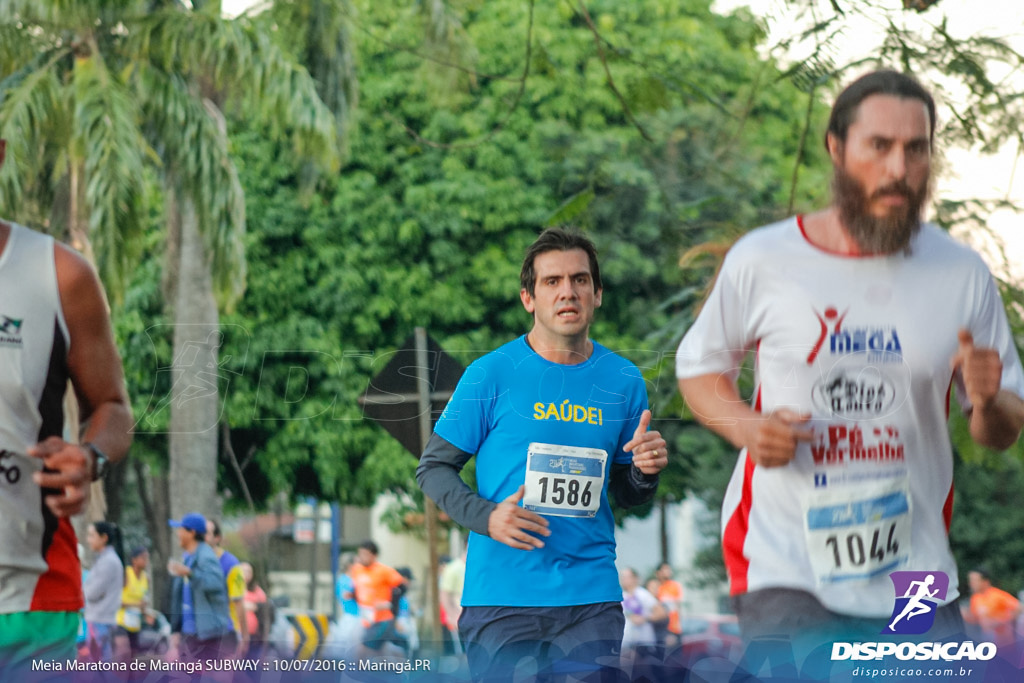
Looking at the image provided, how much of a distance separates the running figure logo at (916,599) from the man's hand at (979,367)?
0.39 metres

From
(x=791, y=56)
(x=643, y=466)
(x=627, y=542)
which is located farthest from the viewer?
(x=627, y=542)

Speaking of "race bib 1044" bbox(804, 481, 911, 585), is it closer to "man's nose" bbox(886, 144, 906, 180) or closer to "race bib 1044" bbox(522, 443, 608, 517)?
"man's nose" bbox(886, 144, 906, 180)

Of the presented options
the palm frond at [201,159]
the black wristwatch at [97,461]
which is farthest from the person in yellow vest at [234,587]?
the black wristwatch at [97,461]

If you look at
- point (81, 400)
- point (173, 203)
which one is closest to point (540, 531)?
point (81, 400)

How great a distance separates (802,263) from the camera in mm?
2789

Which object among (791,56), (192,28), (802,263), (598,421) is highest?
(192,28)

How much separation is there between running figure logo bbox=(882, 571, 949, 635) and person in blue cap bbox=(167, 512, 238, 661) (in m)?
5.04

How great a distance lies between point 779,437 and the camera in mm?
2531

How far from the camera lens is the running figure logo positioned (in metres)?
2.64

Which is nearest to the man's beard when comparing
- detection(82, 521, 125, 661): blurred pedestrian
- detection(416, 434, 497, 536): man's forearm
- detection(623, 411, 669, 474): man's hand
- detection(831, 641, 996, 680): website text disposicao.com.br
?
detection(623, 411, 669, 474): man's hand

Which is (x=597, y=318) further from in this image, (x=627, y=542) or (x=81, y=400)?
(x=81, y=400)

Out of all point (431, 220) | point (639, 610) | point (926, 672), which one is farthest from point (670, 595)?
point (926, 672)

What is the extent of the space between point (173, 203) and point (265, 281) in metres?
3.09

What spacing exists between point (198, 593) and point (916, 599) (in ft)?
19.5
